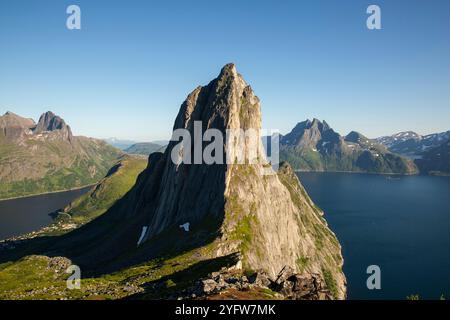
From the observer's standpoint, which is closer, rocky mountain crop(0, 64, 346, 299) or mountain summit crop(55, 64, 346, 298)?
rocky mountain crop(0, 64, 346, 299)

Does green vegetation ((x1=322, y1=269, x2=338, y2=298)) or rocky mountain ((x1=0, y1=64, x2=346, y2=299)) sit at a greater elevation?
rocky mountain ((x1=0, y1=64, x2=346, y2=299))

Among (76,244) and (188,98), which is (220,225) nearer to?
(188,98)

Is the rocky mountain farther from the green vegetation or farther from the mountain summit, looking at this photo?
the green vegetation

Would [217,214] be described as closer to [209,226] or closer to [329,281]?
[209,226]

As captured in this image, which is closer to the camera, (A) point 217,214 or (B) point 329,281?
(A) point 217,214

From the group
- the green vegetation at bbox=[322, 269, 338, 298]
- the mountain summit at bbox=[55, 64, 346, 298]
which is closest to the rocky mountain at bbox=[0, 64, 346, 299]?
the mountain summit at bbox=[55, 64, 346, 298]

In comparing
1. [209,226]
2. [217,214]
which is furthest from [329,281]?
[209,226]

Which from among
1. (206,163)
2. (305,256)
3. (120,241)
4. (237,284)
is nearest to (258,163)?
(206,163)
